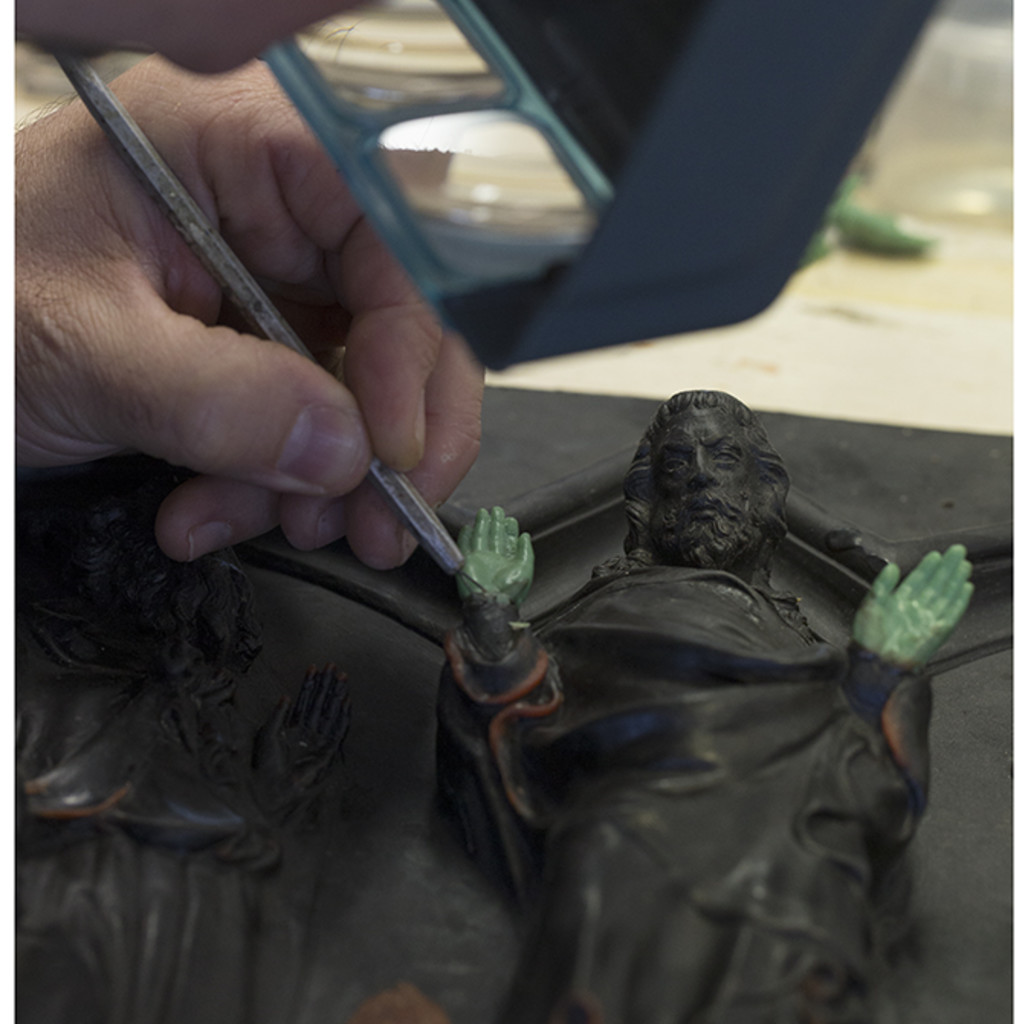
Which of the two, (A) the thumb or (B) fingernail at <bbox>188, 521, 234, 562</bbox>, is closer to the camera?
(A) the thumb

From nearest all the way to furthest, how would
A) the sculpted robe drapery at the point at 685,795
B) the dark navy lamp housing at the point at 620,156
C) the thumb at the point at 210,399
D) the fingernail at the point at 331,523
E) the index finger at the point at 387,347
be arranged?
1. the dark navy lamp housing at the point at 620,156
2. the sculpted robe drapery at the point at 685,795
3. the thumb at the point at 210,399
4. the index finger at the point at 387,347
5. the fingernail at the point at 331,523

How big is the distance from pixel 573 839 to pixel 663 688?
15cm

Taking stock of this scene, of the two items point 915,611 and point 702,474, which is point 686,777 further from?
point 702,474

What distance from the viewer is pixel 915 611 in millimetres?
952

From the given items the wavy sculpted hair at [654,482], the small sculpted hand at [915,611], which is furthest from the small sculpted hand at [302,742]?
the small sculpted hand at [915,611]

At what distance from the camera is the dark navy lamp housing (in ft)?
1.94

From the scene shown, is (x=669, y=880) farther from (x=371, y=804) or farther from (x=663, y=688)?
(x=371, y=804)

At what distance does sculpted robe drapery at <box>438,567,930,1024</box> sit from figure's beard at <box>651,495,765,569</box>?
9cm

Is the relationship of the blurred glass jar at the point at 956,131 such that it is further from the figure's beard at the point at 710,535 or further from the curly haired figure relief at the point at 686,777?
the curly haired figure relief at the point at 686,777

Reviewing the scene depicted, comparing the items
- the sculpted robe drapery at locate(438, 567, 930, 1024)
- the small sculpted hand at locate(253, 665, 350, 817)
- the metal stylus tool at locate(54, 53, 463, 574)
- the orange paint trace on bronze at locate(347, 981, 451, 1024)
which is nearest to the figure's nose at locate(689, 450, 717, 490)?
the sculpted robe drapery at locate(438, 567, 930, 1024)

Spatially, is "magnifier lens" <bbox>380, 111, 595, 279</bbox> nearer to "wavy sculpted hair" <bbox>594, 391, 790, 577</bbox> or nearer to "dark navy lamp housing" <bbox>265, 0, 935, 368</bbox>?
"dark navy lamp housing" <bbox>265, 0, 935, 368</bbox>

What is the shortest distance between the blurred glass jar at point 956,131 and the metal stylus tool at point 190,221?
2.57 metres

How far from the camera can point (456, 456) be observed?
46.7 inches

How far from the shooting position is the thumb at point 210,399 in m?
0.92
